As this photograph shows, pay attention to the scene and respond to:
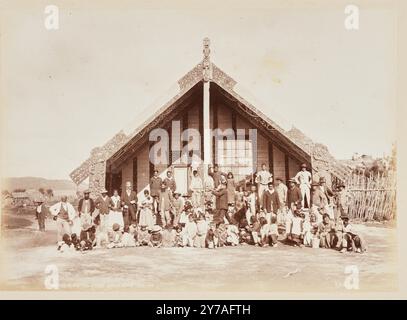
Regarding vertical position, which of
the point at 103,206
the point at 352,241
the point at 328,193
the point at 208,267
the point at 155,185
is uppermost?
the point at 155,185

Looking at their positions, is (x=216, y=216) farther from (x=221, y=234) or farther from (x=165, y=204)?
(x=165, y=204)

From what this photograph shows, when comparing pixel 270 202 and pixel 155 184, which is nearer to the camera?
pixel 270 202

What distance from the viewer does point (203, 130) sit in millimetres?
5676

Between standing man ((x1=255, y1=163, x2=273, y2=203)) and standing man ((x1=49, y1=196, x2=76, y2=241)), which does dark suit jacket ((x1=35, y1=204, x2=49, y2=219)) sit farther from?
standing man ((x1=255, y1=163, x2=273, y2=203))

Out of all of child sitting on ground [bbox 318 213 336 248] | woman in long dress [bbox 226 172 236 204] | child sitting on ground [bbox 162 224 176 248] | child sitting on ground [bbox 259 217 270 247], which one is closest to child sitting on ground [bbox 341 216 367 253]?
child sitting on ground [bbox 318 213 336 248]

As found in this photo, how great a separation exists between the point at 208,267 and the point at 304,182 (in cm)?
156

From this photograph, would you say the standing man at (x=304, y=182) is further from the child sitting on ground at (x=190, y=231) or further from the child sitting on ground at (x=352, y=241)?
the child sitting on ground at (x=190, y=231)

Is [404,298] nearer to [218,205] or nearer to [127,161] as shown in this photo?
[218,205]

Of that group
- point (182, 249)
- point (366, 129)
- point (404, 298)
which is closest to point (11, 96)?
point (182, 249)

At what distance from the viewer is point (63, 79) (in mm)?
5590

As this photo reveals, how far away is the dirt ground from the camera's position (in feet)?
17.6

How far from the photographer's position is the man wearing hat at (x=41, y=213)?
220 inches

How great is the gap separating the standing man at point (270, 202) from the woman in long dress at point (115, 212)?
5.77 ft

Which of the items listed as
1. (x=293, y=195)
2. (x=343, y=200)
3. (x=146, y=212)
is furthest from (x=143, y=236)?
(x=343, y=200)
